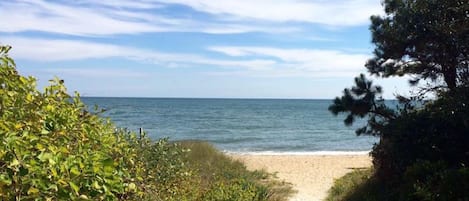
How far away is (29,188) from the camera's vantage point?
6.78ft

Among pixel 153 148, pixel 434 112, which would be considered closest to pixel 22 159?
pixel 153 148

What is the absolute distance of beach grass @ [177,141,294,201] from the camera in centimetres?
885

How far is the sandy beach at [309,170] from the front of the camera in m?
12.5

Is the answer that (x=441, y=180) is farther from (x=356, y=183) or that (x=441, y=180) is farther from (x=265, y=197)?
(x=356, y=183)

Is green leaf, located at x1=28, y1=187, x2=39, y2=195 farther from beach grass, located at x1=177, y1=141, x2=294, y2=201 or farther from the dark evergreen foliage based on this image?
beach grass, located at x1=177, y1=141, x2=294, y2=201

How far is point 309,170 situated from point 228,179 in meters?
6.05

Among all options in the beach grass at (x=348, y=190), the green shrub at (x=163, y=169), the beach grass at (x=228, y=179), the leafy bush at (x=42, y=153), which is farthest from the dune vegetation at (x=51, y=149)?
the beach grass at (x=348, y=190)

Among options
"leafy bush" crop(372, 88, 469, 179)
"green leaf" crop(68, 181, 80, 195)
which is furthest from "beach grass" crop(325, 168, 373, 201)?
"green leaf" crop(68, 181, 80, 195)

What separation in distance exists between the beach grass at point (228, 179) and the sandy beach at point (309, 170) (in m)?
0.49

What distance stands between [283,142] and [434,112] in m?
24.6

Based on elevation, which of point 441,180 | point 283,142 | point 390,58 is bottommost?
point 283,142

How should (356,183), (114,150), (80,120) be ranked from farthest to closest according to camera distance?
(356,183) → (114,150) → (80,120)

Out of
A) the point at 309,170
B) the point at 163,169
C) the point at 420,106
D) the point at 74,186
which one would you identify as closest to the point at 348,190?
the point at 420,106

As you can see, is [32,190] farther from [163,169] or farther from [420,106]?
[420,106]
